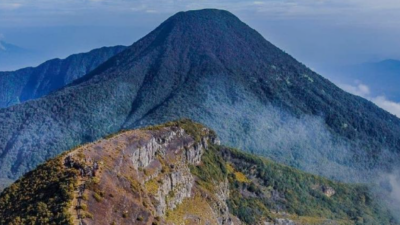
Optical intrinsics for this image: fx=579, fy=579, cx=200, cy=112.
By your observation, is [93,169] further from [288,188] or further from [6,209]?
[288,188]

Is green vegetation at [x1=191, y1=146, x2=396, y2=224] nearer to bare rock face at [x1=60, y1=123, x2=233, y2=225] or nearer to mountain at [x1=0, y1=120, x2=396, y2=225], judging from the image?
mountain at [x1=0, y1=120, x2=396, y2=225]

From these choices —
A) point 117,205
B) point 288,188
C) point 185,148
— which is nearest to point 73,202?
point 117,205

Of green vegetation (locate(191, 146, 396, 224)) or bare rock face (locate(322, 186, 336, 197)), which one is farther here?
bare rock face (locate(322, 186, 336, 197))

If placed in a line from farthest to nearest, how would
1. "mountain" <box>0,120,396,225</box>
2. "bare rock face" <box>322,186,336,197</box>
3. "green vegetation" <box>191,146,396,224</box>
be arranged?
A: "bare rock face" <box>322,186,336,197</box> → "green vegetation" <box>191,146,396,224</box> → "mountain" <box>0,120,396,225</box>

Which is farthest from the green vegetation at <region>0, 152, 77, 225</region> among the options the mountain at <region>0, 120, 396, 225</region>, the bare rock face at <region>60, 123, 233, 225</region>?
the bare rock face at <region>60, 123, 233, 225</region>

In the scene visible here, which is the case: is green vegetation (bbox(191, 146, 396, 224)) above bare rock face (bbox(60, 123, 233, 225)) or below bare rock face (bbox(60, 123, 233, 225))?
below

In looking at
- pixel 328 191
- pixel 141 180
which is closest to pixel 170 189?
pixel 141 180

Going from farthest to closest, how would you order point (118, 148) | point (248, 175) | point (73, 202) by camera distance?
→ point (248, 175) → point (118, 148) → point (73, 202)
